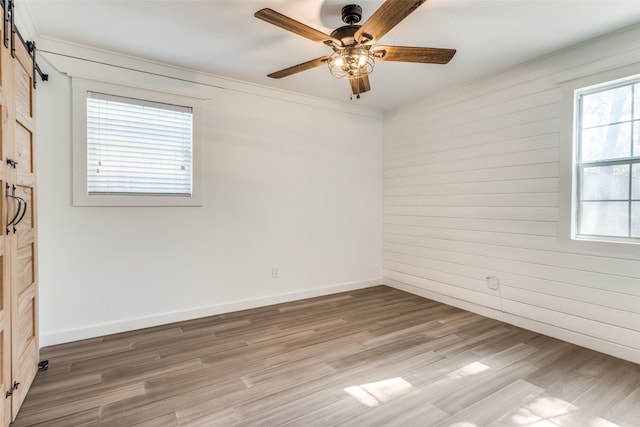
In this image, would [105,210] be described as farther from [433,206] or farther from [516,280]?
[516,280]

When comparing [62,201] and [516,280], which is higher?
[62,201]

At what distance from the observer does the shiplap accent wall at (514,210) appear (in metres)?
2.57

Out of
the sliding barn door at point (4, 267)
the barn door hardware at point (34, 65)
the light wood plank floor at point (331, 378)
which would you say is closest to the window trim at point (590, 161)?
the light wood plank floor at point (331, 378)

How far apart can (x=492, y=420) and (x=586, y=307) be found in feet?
Answer: 5.32

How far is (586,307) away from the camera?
269 centimetres

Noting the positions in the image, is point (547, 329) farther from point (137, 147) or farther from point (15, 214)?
point (137, 147)

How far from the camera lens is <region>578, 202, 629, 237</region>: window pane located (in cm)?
256

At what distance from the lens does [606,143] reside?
2641mm

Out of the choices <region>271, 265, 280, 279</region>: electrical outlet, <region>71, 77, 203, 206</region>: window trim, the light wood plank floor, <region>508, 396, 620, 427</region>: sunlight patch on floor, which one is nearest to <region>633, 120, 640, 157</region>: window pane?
the light wood plank floor

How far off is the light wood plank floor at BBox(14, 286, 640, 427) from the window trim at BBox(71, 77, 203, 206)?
1.24 metres

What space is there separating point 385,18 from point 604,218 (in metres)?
2.48

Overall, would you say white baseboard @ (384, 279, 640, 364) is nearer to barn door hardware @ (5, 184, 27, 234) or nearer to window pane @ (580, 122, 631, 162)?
window pane @ (580, 122, 631, 162)

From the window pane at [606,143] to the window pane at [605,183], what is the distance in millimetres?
101

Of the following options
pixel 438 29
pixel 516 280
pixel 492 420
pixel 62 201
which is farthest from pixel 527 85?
pixel 62 201
